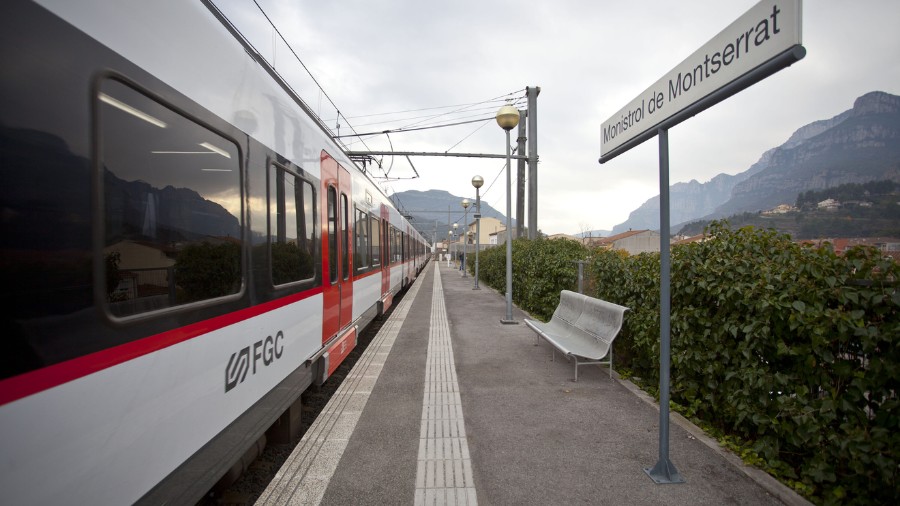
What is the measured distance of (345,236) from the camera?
5.79m

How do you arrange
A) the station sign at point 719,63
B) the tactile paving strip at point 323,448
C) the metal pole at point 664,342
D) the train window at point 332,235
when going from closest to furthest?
the station sign at point 719,63 → the tactile paving strip at point 323,448 → the metal pole at point 664,342 → the train window at point 332,235

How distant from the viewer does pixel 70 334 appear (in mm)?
1453

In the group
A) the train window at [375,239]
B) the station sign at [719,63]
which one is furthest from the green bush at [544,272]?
the station sign at [719,63]

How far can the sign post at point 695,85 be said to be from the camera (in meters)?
1.93

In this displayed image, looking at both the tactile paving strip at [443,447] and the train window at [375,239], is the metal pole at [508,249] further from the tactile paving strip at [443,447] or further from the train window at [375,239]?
the tactile paving strip at [443,447]

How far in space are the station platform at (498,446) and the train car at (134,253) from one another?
2.33 ft

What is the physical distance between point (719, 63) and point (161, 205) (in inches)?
114

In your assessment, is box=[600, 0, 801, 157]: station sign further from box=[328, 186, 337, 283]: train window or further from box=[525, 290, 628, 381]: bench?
box=[328, 186, 337, 283]: train window

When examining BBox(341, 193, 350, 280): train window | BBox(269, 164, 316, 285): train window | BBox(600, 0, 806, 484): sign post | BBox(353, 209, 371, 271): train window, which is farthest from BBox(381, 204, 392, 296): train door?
BBox(600, 0, 806, 484): sign post

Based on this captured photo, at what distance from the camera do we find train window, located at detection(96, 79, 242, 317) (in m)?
1.68

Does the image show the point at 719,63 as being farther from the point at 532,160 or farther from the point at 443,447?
the point at 532,160

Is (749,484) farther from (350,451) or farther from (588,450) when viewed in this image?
(350,451)

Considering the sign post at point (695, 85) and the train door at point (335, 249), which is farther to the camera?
the train door at point (335, 249)

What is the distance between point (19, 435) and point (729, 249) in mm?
4406
